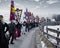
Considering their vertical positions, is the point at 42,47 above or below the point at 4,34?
below

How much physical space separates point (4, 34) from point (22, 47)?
20.3 ft

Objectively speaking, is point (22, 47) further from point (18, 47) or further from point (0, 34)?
point (0, 34)

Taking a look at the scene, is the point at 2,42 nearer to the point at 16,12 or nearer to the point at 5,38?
the point at 5,38

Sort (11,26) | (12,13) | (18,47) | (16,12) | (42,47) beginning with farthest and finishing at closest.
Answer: (16,12), (12,13), (11,26), (18,47), (42,47)

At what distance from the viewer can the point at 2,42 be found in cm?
898

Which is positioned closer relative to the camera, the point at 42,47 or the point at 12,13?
the point at 42,47

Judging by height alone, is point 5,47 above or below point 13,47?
above

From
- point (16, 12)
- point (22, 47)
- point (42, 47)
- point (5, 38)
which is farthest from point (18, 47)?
point (16, 12)

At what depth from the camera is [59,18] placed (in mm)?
162625

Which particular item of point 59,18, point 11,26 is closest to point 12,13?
point 11,26

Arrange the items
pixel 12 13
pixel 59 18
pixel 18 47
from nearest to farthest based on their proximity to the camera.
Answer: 1. pixel 18 47
2. pixel 12 13
3. pixel 59 18

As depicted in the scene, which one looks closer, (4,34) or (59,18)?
(4,34)

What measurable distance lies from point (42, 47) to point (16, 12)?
18.9 meters

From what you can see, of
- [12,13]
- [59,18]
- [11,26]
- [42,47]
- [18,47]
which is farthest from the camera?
[59,18]
